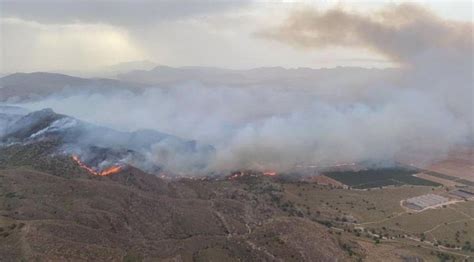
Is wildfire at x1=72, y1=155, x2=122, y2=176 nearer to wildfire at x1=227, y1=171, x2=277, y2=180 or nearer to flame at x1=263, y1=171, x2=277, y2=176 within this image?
wildfire at x1=227, y1=171, x2=277, y2=180

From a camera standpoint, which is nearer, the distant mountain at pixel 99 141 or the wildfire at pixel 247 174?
the distant mountain at pixel 99 141

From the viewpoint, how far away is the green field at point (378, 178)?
136 m

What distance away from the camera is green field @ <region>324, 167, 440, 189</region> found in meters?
136

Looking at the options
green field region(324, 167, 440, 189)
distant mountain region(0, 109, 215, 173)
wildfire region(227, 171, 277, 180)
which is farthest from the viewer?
green field region(324, 167, 440, 189)

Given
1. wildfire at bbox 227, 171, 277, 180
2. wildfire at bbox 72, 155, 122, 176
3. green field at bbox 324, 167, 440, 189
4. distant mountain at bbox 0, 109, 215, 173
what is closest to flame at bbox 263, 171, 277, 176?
wildfire at bbox 227, 171, 277, 180

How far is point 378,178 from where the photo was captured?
141625 mm

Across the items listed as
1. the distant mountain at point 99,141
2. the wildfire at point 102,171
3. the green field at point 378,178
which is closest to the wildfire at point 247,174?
the distant mountain at point 99,141

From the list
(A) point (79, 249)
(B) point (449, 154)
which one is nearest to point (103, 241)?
(A) point (79, 249)

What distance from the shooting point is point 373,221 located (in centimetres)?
10506

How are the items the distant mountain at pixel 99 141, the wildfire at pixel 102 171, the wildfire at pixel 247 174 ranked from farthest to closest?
the wildfire at pixel 247 174, the distant mountain at pixel 99 141, the wildfire at pixel 102 171

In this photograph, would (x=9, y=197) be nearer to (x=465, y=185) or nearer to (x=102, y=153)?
(x=102, y=153)

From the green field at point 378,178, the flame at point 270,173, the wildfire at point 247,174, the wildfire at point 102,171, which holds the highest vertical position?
the wildfire at point 102,171

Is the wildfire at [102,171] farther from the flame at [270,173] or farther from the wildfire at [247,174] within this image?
the flame at [270,173]

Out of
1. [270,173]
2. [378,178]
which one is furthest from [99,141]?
[378,178]
